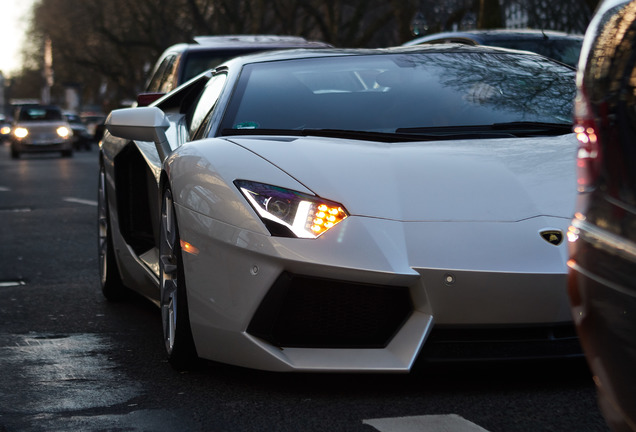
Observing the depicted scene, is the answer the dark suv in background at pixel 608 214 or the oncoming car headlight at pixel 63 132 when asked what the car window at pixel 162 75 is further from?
the oncoming car headlight at pixel 63 132

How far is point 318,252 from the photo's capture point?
427 cm

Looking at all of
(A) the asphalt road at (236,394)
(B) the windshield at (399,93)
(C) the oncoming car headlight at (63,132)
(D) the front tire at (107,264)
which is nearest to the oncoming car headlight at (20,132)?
(C) the oncoming car headlight at (63,132)

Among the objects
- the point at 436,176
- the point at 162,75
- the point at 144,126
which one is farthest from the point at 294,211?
the point at 162,75

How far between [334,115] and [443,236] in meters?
1.19

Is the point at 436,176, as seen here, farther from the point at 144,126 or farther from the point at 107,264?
the point at 107,264

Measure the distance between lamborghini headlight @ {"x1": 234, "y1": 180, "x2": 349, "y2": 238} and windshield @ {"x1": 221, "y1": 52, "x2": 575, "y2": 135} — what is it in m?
0.83

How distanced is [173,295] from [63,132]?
121ft

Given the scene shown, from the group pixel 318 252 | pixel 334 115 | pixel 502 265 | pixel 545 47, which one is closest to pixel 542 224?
pixel 502 265

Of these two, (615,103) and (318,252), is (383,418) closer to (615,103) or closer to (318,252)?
(318,252)

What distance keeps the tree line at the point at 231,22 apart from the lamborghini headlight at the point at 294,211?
53.2 feet

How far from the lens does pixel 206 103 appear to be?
5965 mm

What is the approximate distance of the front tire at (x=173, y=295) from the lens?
4836mm

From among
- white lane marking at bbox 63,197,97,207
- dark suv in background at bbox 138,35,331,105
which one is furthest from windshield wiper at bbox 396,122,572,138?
white lane marking at bbox 63,197,97,207

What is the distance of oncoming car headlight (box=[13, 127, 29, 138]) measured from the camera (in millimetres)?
40906
